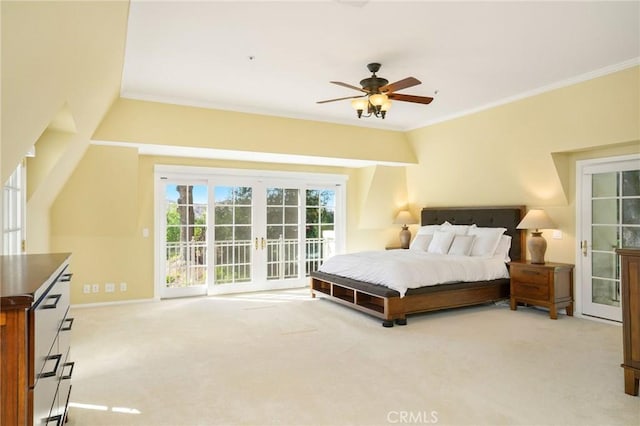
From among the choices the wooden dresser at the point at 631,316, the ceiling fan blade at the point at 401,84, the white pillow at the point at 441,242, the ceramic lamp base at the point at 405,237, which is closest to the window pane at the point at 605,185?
the white pillow at the point at 441,242

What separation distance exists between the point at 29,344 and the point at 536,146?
5.63 meters

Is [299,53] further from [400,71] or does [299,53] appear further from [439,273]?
[439,273]

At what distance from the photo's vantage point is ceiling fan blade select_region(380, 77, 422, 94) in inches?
139

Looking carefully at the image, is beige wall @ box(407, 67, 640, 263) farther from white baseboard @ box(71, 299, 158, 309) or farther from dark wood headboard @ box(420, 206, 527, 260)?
white baseboard @ box(71, 299, 158, 309)

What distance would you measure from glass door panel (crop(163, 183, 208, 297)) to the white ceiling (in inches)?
65.6

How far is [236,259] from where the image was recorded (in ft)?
22.1

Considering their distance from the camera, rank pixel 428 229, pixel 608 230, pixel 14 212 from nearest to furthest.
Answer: pixel 14 212 → pixel 608 230 → pixel 428 229

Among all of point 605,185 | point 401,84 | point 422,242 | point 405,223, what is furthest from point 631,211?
point 405,223

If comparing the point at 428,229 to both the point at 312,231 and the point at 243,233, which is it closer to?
the point at 312,231

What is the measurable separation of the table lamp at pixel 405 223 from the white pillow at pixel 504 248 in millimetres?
1865

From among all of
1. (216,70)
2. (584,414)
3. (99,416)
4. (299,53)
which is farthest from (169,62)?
(584,414)

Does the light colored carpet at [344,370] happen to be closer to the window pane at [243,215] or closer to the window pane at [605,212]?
the window pane at [605,212]

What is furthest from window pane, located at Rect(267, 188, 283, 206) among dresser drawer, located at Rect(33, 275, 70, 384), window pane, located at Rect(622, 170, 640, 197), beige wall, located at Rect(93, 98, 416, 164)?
dresser drawer, located at Rect(33, 275, 70, 384)

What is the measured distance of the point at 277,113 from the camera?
5.81 metres
